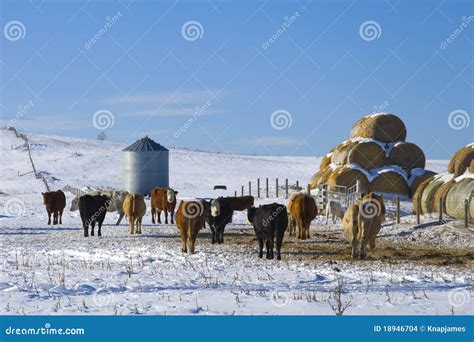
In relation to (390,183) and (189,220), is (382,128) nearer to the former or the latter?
(390,183)

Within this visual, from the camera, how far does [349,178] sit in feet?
114

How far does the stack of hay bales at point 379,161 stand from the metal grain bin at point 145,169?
35.2ft

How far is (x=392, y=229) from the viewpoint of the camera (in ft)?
69.8

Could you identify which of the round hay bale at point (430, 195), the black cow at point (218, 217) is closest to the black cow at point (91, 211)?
the black cow at point (218, 217)

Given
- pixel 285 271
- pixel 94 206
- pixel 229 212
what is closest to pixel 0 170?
pixel 94 206

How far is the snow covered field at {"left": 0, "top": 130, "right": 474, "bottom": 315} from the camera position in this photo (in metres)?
9.87

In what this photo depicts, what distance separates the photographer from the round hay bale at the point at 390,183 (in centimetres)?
3550

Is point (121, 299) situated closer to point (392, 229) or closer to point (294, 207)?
point (294, 207)

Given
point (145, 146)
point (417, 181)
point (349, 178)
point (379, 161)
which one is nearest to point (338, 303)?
point (349, 178)

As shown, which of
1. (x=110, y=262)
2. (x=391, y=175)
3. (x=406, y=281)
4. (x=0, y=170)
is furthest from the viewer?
(x=0, y=170)

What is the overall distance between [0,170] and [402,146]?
3835 cm

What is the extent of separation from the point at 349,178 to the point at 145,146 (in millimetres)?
15136

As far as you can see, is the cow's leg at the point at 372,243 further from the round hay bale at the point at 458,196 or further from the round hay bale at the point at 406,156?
the round hay bale at the point at 406,156

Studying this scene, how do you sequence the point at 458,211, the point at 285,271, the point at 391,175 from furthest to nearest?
the point at 391,175 → the point at 458,211 → the point at 285,271
